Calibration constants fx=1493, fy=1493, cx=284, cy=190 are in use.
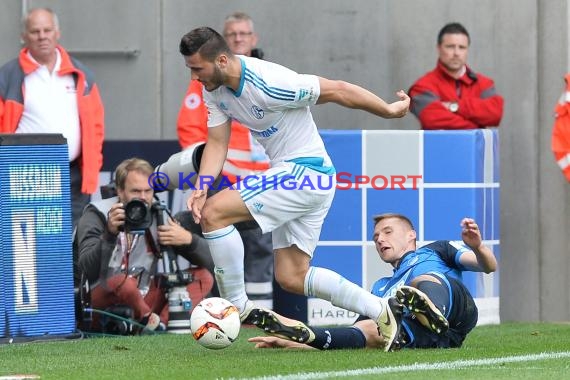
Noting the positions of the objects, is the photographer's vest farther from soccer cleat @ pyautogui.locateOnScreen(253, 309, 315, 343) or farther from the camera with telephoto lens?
soccer cleat @ pyautogui.locateOnScreen(253, 309, 315, 343)

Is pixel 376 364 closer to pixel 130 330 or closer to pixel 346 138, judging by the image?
pixel 130 330

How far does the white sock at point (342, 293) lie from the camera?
7.80 meters

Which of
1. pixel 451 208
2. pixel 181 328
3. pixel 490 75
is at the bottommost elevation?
pixel 181 328

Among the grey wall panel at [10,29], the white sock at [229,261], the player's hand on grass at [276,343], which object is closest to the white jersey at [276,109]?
the white sock at [229,261]

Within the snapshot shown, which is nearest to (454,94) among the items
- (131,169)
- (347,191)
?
(347,191)

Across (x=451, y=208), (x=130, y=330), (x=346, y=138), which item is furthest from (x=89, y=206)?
(x=451, y=208)

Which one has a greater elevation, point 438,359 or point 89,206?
point 89,206

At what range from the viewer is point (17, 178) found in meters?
9.02

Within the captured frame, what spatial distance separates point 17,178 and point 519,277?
462cm

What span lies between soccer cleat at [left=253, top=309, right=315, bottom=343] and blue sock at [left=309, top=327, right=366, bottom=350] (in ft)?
0.49

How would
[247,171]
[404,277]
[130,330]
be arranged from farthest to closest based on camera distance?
1. [247,171]
2. [130,330]
3. [404,277]

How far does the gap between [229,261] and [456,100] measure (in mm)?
3695

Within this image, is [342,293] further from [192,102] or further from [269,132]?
[192,102]

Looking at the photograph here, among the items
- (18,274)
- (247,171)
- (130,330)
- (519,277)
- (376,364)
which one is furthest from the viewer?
(519,277)
